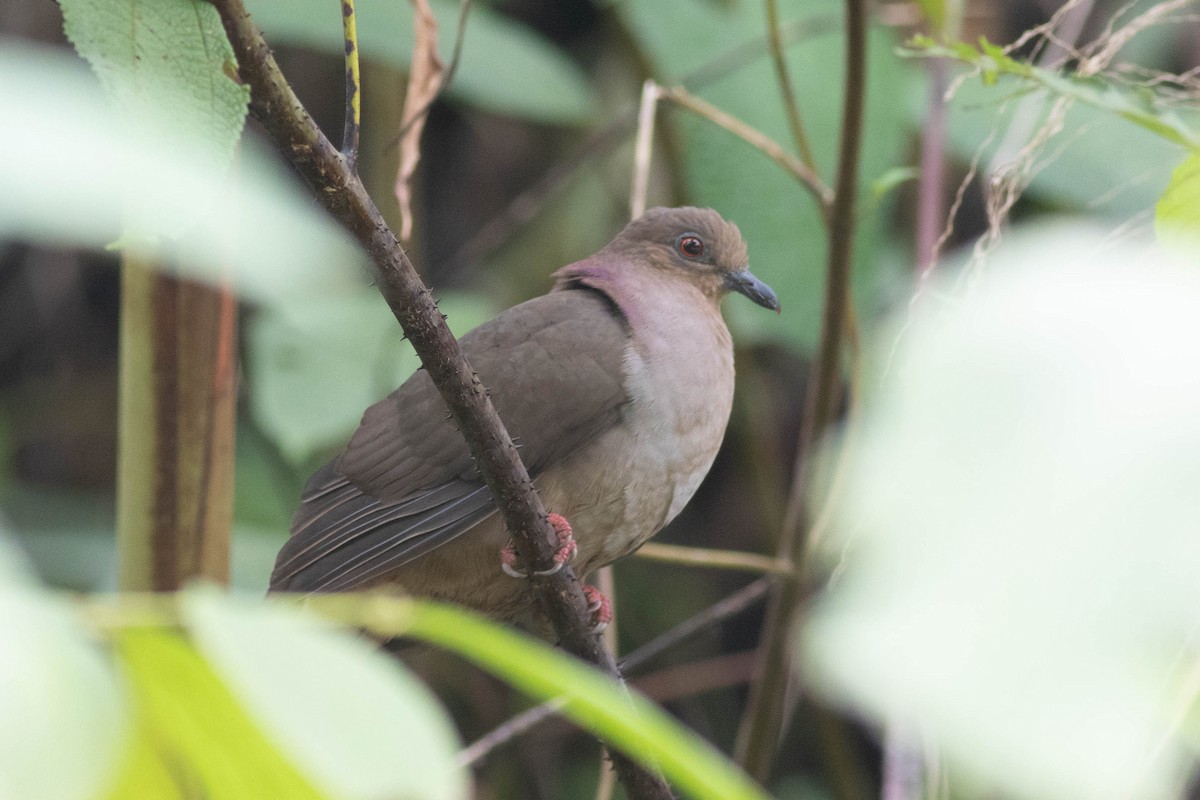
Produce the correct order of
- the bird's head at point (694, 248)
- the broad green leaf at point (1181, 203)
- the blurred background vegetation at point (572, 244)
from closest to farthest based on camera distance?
the broad green leaf at point (1181, 203) < the bird's head at point (694, 248) < the blurred background vegetation at point (572, 244)

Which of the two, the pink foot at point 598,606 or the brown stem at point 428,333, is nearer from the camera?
the brown stem at point 428,333

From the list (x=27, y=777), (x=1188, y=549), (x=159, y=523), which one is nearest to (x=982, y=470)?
(x=1188, y=549)

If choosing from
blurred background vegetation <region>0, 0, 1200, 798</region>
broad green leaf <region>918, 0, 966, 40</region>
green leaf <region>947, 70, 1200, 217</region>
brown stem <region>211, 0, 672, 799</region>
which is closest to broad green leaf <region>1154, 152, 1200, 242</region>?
blurred background vegetation <region>0, 0, 1200, 798</region>

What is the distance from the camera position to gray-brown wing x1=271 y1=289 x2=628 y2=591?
2.45 meters

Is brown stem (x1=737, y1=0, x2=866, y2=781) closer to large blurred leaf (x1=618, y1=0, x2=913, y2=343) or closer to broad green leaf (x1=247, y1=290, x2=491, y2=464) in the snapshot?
large blurred leaf (x1=618, y1=0, x2=913, y2=343)

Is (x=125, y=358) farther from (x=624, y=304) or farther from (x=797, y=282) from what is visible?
(x=797, y=282)

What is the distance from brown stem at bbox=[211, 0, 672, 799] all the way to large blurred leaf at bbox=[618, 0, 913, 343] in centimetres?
153

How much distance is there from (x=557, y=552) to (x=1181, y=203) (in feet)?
3.32

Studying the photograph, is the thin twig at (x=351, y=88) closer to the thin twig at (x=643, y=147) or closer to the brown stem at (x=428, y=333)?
the brown stem at (x=428, y=333)

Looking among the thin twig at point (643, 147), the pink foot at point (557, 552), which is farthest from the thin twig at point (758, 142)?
the pink foot at point (557, 552)

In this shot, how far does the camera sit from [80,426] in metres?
4.89

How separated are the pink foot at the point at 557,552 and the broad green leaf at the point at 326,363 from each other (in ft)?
2.18

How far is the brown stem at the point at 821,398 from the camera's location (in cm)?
261

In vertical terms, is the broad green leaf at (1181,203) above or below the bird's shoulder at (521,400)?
above
